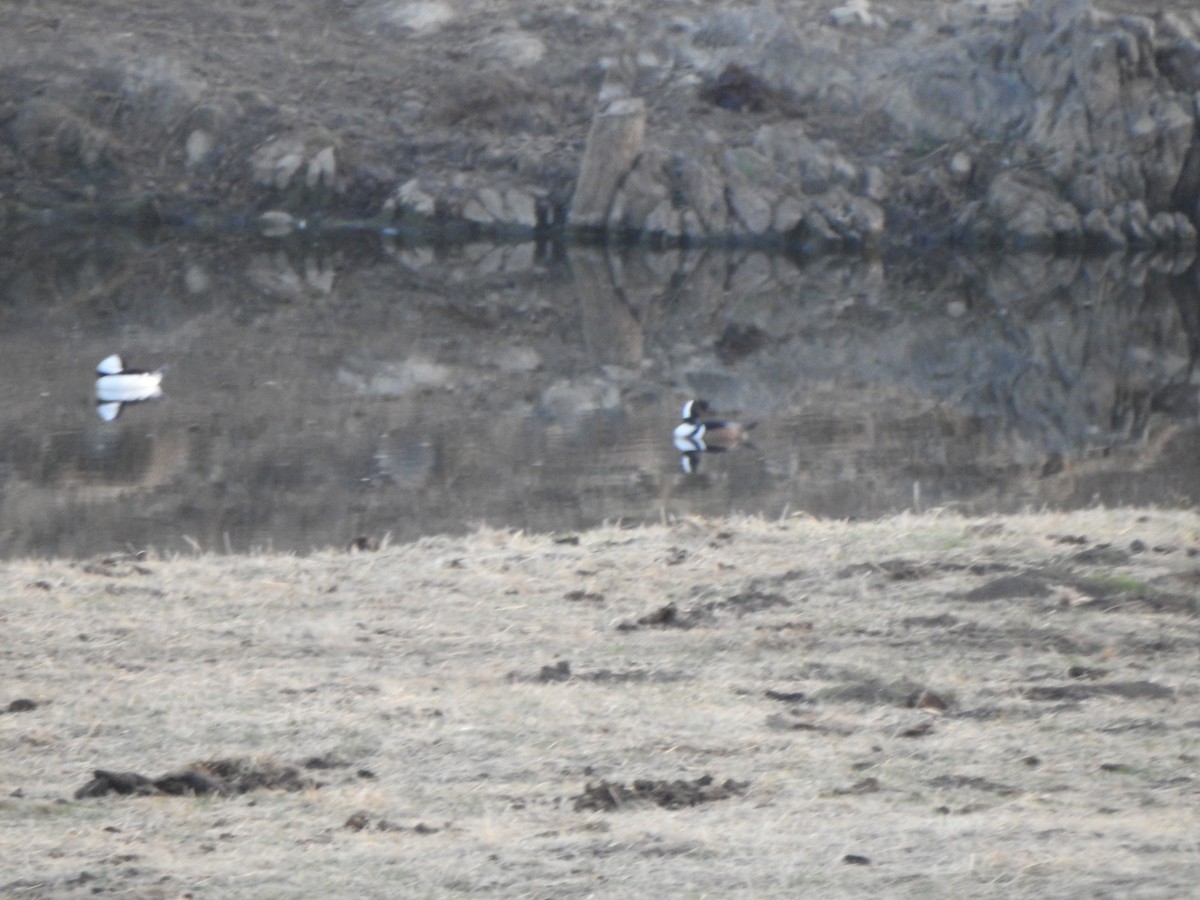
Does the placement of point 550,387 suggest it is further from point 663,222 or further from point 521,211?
point 521,211

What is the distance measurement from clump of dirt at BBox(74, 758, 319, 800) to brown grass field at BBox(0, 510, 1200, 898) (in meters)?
0.01

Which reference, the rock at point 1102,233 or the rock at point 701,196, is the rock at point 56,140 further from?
the rock at point 1102,233

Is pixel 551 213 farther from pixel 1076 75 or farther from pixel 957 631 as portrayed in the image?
pixel 957 631

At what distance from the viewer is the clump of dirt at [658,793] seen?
16.4ft

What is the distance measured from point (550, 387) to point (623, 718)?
1210 centimetres

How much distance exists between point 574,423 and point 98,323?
8.79 metres

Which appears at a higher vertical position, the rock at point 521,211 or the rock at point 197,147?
the rock at point 197,147

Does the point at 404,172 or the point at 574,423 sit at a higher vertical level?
the point at 404,172

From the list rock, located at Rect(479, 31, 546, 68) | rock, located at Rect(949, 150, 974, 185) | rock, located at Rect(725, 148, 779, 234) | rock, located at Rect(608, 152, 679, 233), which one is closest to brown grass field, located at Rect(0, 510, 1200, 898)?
rock, located at Rect(608, 152, 679, 233)

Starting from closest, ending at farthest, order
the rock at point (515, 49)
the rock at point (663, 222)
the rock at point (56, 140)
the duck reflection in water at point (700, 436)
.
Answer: the duck reflection in water at point (700, 436) < the rock at point (663, 222) < the rock at point (56, 140) < the rock at point (515, 49)

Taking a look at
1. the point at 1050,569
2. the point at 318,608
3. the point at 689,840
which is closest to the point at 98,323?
the point at 318,608

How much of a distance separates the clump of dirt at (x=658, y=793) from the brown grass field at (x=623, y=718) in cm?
1

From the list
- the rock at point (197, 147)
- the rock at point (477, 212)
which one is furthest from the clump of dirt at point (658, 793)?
the rock at point (197, 147)

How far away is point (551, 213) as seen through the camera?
32031mm
